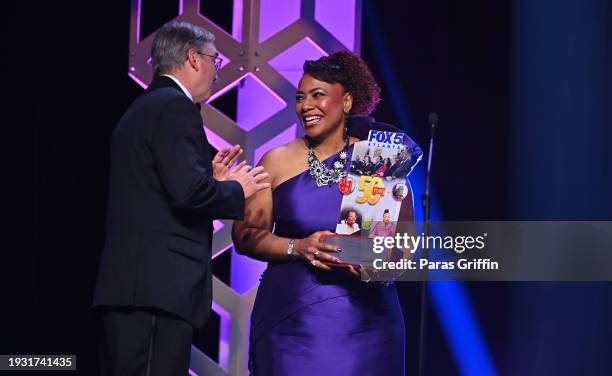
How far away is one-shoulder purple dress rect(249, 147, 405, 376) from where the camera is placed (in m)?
3.10

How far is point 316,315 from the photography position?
3121mm

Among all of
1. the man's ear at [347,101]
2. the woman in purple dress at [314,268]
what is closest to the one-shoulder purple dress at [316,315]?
the woman in purple dress at [314,268]

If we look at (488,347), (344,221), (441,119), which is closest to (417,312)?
(488,347)

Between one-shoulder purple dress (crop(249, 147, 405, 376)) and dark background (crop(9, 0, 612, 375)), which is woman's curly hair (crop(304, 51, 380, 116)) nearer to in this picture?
one-shoulder purple dress (crop(249, 147, 405, 376))

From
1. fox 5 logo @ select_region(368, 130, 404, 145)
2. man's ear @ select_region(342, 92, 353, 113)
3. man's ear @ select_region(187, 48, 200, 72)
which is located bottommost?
fox 5 logo @ select_region(368, 130, 404, 145)

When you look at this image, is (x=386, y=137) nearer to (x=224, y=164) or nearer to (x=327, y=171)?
(x=327, y=171)

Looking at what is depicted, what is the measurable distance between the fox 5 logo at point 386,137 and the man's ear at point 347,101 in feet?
1.09

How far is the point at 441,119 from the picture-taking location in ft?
13.1

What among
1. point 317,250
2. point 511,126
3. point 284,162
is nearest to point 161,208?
point 317,250

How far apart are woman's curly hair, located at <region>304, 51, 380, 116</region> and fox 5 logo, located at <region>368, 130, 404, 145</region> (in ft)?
1.17

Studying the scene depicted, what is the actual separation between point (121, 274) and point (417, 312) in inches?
73.3

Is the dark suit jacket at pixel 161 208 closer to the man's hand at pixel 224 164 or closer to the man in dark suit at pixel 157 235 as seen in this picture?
the man in dark suit at pixel 157 235

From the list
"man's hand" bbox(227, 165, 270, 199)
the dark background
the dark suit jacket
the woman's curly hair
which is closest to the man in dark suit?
the dark suit jacket

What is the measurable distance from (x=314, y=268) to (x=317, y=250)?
0.56 feet
